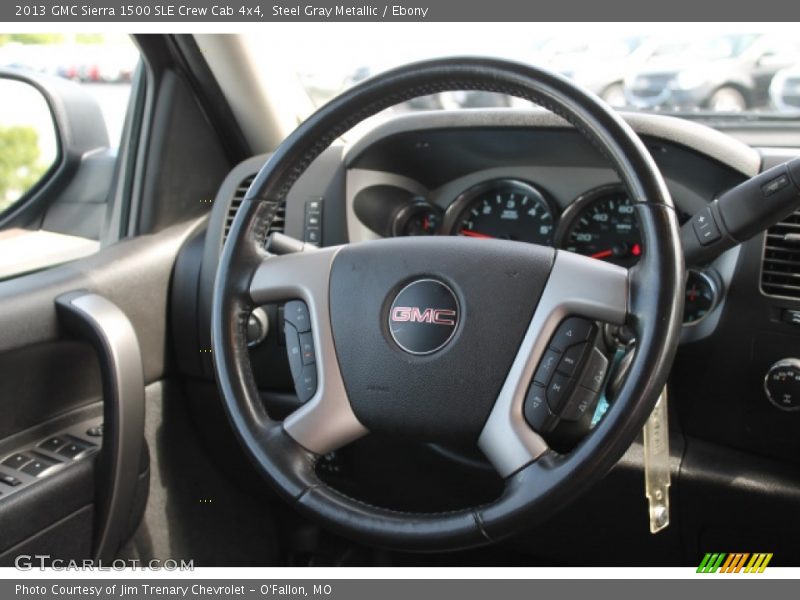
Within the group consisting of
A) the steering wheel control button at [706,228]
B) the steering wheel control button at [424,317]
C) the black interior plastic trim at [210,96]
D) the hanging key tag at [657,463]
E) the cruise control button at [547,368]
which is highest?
the black interior plastic trim at [210,96]

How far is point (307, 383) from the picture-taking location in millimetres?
1236

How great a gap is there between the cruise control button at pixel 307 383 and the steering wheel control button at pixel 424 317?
0.45ft

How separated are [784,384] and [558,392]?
560 millimetres

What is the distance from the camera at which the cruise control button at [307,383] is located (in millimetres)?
1229

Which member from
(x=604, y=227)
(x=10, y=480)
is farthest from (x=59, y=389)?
(x=604, y=227)

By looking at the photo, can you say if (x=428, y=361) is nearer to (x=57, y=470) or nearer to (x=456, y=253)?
(x=456, y=253)

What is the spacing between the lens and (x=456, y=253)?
1.21m

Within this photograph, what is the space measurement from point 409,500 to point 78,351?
0.79 meters

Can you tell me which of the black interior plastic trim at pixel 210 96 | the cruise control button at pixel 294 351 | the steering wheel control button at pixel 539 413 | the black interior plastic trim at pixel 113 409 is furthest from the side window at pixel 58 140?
the steering wheel control button at pixel 539 413

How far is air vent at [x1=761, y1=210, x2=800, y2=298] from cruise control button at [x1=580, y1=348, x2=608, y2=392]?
0.50 metres

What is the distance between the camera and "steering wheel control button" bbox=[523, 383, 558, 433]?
1097 millimetres

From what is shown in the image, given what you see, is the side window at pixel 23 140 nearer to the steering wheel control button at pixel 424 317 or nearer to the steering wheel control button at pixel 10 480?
the steering wheel control button at pixel 10 480
